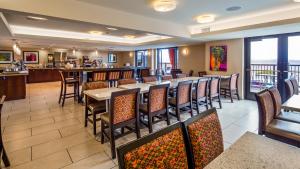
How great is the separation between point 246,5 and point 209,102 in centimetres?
237

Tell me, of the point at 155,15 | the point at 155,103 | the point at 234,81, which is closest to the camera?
the point at 155,103

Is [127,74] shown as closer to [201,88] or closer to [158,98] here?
[201,88]

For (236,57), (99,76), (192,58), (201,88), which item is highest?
(192,58)

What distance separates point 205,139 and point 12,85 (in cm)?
699

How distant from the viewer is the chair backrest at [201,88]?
420cm

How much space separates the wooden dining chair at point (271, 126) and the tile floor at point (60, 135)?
2.53ft

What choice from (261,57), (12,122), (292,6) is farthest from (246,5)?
(12,122)

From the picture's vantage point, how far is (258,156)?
103 centimetres

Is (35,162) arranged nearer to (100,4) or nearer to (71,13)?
(71,13)

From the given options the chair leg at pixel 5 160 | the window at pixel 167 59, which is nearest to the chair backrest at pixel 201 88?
the chair leg at pixel 5 160

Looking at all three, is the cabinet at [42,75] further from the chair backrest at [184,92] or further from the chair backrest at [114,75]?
the chair backrest at [184,92]

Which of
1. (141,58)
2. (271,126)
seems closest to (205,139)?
(271,126)

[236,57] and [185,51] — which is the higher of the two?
[185,51]

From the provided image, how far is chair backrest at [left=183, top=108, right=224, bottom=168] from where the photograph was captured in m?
1.20
